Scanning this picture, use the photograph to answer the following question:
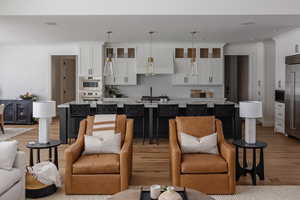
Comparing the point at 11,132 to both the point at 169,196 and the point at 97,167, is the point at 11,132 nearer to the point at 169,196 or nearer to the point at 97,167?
the point at 97,167

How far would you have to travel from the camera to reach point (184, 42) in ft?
31.9

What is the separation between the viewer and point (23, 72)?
1038cm

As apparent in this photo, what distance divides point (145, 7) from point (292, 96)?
4092 mm

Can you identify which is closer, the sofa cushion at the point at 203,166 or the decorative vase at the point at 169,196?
the decorative vase at the point at 169,196

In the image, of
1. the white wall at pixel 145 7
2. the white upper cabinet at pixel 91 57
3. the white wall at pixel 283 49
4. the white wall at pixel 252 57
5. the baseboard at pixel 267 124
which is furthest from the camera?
→ the white wall at pixel 252 57

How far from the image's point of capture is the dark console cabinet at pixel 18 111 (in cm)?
974

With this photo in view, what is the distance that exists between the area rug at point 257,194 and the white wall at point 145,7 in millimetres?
2991

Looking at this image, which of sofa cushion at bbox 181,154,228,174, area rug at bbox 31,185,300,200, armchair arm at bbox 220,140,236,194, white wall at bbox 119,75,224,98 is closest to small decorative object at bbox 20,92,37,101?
white wall at bbox 119,75,224,98

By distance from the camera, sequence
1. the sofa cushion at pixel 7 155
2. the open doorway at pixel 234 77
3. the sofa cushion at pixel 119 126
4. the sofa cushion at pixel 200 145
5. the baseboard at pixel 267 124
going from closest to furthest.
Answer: the sofa cushion at pixel 7 155 → the sofa cushion at pixel 200 145 → the sofa cushion at pixel 119 126 → the baseboard at pixel 267 124 → the open doorway at pixel 234 77

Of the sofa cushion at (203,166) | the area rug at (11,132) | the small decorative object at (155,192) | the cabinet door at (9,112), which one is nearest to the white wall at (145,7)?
the sofa cushion at (203,166)

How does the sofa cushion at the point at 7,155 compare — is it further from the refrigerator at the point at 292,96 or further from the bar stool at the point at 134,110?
the refrigerator at the point at 292,96

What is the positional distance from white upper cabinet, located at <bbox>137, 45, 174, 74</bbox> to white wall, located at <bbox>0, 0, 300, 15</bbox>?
4.19 m

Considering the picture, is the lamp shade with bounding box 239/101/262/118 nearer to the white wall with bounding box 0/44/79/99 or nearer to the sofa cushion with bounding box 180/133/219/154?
the sofa cushion with bounding box 180/133/219/154

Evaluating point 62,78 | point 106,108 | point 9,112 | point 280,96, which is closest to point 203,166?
point 106,108
